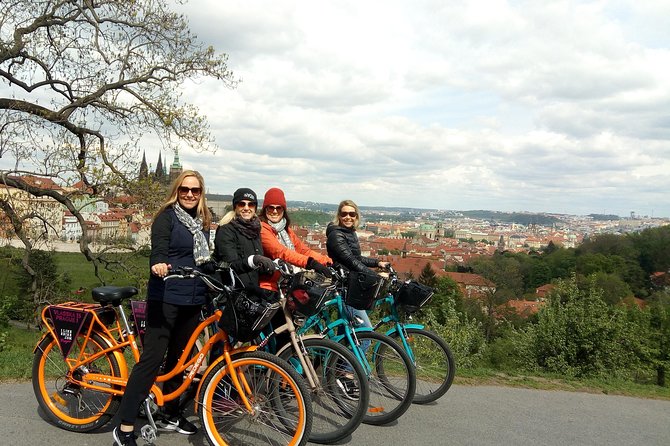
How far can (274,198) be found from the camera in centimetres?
408

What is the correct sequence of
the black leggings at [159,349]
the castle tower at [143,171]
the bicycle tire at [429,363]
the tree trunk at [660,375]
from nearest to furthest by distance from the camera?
the black leggings at [159,349] → the bicycle tire at [429,363] → the castle tower at [143,171] → the tree trunk at [660,375]

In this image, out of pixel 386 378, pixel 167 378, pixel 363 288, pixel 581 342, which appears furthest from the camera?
pixel 581 342

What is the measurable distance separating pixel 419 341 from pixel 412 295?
17.6 inches

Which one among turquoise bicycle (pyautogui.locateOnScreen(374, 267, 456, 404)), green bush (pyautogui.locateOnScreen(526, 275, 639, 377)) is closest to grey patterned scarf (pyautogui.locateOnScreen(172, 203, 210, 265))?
turquoise bicycle (pyautogui.locateOnScreen(374, 267, 456, 404))

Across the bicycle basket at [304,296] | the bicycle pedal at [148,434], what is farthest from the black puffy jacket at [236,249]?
the bicycle pedal at [148,434]

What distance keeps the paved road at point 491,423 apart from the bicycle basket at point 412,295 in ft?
2.90

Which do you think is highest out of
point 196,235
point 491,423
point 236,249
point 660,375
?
point 196,235

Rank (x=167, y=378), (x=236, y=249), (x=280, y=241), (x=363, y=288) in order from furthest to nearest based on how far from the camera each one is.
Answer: (x=280, y=241) < (x=363, y=288) < (x=236, y=249) < (x=167, y=378)

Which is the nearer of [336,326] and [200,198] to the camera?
[200,198]

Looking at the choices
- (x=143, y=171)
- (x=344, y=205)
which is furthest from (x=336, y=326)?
(x=143, y=171)

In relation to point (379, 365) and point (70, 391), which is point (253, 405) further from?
point (70, 391)

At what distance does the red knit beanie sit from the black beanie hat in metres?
0.28

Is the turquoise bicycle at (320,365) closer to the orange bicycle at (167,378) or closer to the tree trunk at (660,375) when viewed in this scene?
the orange bicycle at (167,378)

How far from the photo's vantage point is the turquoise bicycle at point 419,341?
422cm
